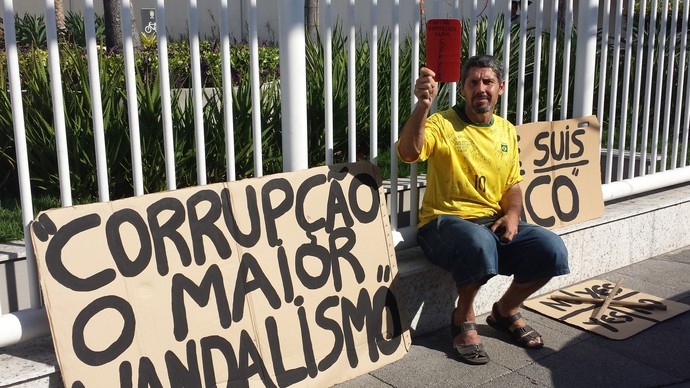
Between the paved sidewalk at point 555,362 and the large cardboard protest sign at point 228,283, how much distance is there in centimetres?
15

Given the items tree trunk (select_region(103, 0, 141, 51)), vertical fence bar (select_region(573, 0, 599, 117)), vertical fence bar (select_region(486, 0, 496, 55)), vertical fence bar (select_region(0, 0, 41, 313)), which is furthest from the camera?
tree trunk (select_region(103, 0, 141, 51))

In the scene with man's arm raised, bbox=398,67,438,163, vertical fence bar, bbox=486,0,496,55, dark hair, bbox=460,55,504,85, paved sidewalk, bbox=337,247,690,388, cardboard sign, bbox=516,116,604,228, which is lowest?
paved sidewalk, bbox=337,247,690,388

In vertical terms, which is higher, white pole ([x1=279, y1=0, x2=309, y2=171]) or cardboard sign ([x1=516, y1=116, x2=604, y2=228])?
white pole ([x1=279, y1=0, x2=309, y2=171])

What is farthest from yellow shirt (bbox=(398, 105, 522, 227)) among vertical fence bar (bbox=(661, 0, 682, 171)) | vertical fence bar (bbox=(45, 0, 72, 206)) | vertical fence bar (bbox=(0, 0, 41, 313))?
vertical fence bar (bbox=(661, 0, 682, 171))

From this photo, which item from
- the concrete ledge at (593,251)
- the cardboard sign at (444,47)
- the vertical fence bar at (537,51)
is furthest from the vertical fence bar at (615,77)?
the cardboard sign at (444,47)

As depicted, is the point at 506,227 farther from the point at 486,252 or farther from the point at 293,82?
the point at 293,82

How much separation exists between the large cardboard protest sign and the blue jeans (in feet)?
0.82

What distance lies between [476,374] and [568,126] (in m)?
1.91

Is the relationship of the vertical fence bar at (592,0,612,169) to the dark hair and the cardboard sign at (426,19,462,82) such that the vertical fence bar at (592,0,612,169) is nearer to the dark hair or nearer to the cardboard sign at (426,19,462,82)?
the dark hair

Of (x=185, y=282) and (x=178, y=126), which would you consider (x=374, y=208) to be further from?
(x=178, y=126)

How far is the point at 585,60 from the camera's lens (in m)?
4.76

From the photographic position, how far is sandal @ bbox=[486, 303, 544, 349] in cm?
371

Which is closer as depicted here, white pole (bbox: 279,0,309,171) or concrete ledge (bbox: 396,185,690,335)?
white pole (bbox: 279,0,309,171)

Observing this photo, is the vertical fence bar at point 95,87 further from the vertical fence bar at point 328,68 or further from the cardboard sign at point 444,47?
the cardboard sign at point 444,47
